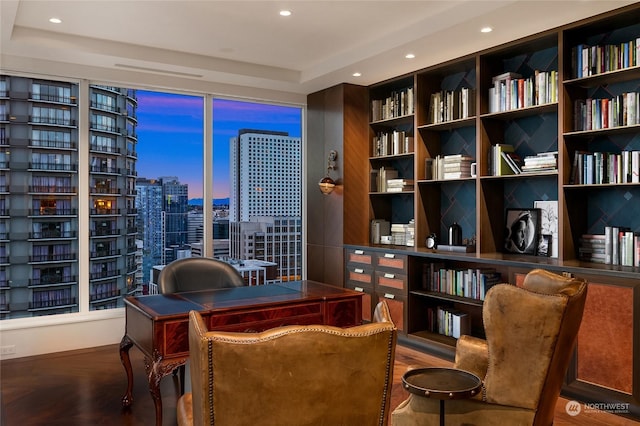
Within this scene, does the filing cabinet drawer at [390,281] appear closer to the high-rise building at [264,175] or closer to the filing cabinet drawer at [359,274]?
the filing cabinet drawer at [359,274]

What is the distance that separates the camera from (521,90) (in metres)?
4.27

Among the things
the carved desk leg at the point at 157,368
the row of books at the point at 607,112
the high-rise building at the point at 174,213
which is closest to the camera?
the carved desk leg at the point at 157,368

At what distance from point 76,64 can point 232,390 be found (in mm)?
4492

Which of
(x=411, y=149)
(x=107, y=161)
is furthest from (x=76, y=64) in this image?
(x=411, y=149)

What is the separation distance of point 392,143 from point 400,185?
0.49 m

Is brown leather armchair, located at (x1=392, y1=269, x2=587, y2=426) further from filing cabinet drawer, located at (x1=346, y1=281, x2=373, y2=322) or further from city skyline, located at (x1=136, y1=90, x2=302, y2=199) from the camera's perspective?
city skyline, located at (x1=136, y1=90, x2=302, y2=199)

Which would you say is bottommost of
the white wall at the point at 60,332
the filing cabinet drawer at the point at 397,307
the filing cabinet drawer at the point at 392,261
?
the white wall at the point at 60,332

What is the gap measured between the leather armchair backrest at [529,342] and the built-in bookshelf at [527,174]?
1.41 meters

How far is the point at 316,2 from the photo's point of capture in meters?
3.85

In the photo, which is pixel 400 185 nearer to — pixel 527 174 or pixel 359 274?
pixel 359 274

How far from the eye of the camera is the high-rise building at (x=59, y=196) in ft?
15.7

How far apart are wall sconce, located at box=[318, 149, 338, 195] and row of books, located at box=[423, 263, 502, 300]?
141 centimetres

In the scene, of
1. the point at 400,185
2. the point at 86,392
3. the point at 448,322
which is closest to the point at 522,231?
the point at 448,322

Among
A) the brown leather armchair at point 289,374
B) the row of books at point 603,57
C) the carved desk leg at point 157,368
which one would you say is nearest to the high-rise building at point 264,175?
the carved desk leg at point 157,368
